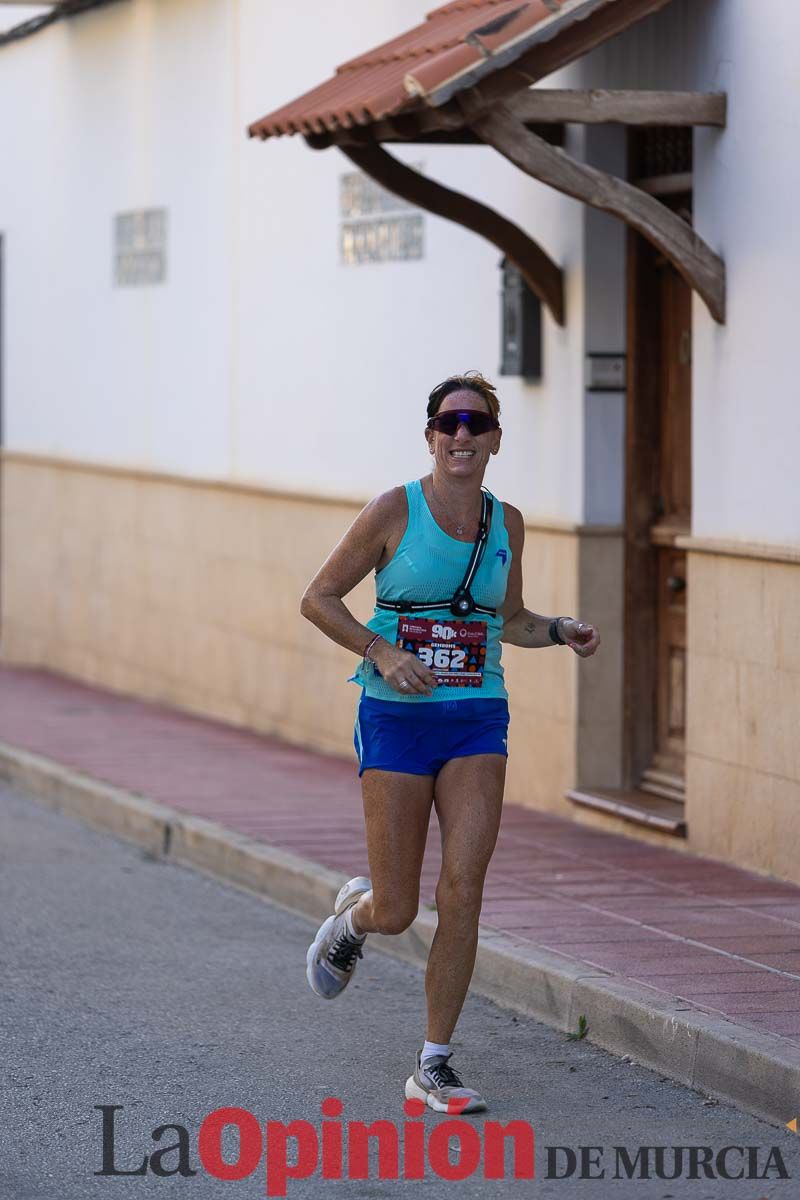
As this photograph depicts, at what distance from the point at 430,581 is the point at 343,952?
1145mm

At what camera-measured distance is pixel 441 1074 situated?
6.09 meters

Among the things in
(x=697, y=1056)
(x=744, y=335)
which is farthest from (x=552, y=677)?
(x=697, y=1056)

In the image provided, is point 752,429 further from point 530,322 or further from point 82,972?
point 82,972

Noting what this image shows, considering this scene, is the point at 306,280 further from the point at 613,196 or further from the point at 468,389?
the point at 468,389

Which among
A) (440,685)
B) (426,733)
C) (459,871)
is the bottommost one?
(459,871)

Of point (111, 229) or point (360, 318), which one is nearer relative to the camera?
point (360, 318)

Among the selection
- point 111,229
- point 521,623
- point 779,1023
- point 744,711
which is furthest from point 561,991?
point 111,229

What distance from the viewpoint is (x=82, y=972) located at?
7844mm

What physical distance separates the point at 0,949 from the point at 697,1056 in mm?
2943

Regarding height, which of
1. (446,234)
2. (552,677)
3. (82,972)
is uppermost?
(446,234)

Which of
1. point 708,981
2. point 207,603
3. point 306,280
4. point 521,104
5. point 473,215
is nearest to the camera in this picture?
point 708,981

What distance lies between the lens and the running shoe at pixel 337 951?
644cm

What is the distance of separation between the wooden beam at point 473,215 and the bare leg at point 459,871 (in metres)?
4.29

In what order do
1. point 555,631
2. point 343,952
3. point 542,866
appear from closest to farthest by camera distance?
point 555,631 → point 343,952 → point 542,866
